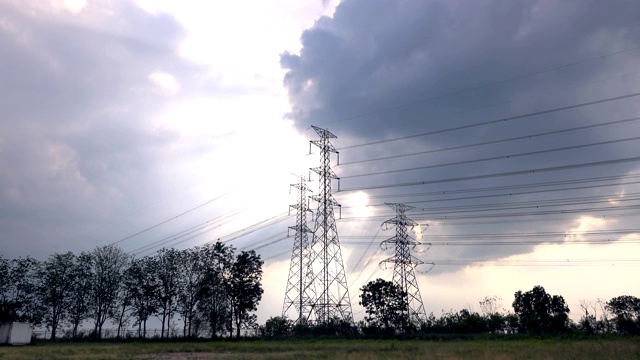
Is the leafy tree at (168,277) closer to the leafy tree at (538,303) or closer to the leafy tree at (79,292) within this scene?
the leafy tree at (79,292)

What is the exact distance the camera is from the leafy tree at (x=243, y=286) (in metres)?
77.6

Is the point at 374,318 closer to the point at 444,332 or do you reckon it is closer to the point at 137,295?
the point at 444,332

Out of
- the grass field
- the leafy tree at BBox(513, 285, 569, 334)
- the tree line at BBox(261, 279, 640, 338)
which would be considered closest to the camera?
the grass field

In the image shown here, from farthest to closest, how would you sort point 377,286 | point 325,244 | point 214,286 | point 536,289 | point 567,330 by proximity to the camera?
point 536,289
point 377,286
point 214,286
point 567,330
point 325,244

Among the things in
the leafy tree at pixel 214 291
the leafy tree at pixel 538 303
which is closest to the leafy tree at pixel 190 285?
the leafy tree at pixel 214 291

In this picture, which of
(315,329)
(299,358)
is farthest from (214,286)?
(299,358)

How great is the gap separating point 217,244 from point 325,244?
1236 inches

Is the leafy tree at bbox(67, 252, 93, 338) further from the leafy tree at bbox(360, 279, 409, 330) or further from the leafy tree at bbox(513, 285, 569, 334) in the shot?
the leafy tree at bbox(513, 285, 569, 334)

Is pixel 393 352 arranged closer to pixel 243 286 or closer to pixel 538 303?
pixel 243 286

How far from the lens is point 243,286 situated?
259 feet

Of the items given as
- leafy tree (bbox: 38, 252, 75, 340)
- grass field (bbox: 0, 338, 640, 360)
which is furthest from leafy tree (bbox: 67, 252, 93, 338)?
grass field (bbox: 0, 338, 640, 360)

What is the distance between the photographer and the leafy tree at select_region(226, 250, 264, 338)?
7764 cm

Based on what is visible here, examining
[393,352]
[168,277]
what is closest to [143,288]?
[168,277]

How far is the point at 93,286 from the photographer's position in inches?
3278
